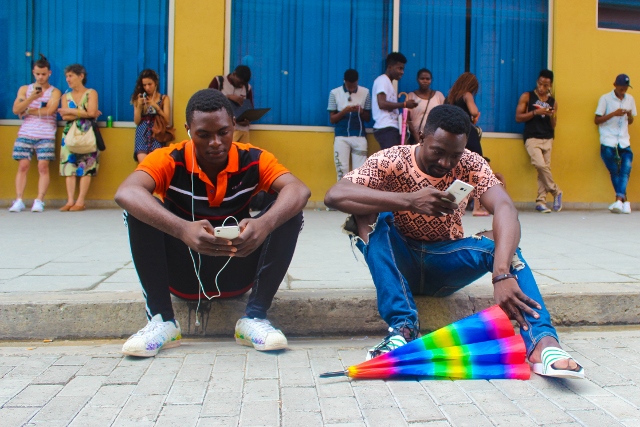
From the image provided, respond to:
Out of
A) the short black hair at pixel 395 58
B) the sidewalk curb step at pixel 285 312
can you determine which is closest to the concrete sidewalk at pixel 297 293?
the sidewalk curb step at pixel 285 312

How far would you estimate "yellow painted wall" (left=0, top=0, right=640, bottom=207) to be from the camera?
7.78 meters

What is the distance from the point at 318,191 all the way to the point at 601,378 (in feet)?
19.0

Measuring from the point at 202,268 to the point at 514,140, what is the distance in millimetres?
6314

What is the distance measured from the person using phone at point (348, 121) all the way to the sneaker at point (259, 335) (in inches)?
194

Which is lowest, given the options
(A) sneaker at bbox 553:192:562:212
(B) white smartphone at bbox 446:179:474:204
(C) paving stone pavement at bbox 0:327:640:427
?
(C) paving stone pavement at bbox 0:327:640:427

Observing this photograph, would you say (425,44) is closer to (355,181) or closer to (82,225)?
(82,225)

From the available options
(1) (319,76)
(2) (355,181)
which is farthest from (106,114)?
(2) (355,181)

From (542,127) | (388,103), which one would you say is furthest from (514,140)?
(388,103)

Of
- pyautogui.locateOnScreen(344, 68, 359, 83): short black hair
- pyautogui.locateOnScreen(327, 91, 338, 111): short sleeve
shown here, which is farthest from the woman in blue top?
pyautogui.locateOnScreen(344, 68, 359, 83): short black hair

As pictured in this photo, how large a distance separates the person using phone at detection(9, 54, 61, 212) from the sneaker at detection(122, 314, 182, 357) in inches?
196

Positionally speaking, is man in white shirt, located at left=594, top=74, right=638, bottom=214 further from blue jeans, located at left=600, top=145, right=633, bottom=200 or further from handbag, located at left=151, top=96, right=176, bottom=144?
handbag, located at left=151, top=96, right=176, bottom=144

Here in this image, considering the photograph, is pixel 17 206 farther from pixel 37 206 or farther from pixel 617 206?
pixel 617 206

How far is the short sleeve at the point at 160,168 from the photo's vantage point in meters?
2.97

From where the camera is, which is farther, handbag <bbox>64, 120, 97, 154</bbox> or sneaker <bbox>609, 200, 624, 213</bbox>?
sneaker <bbox>609, 200, 624, 213</bbox>
